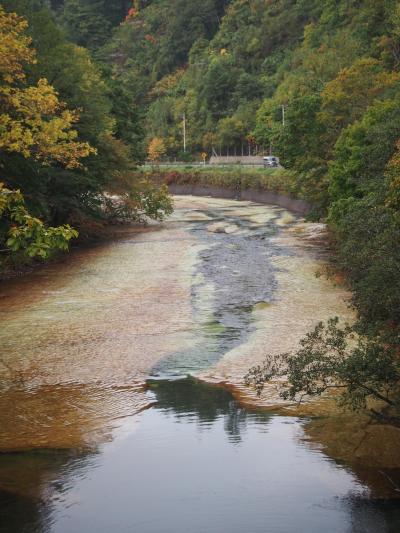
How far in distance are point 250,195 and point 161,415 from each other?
67.3m

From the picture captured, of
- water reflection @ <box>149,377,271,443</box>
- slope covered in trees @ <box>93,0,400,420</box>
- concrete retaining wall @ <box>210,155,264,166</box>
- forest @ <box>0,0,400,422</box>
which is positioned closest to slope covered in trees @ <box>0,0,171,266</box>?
forest @ <box>0,0,400,422</box>

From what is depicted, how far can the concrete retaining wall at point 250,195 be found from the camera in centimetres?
6690

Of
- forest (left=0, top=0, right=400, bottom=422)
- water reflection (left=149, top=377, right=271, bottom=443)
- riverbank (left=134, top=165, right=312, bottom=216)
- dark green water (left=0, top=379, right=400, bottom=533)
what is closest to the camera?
dark green water (left=0, top=379, right=400, bottom=533)

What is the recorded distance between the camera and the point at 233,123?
126 meters

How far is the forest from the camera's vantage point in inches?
777

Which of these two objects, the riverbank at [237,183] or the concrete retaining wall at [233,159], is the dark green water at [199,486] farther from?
the concrete retaining wall at [233,159]

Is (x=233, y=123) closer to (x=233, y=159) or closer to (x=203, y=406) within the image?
(x=233, y=159)

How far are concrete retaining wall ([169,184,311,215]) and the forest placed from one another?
6.71 metres

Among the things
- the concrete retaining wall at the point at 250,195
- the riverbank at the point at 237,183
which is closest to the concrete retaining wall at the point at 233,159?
the riverbank at the point at 237,183

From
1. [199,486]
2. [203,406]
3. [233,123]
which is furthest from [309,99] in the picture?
[233,123]

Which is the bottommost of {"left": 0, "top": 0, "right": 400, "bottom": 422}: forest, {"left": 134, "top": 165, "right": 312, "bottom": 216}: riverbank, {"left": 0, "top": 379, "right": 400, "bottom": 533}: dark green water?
{"left": 0, "top": 379, "right": 400, "bottom": 533}: dark green water

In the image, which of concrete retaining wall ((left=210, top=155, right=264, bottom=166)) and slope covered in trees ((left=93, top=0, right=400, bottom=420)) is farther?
concrete retaining wall ((left=210, top=155, right=264, bottom=166))

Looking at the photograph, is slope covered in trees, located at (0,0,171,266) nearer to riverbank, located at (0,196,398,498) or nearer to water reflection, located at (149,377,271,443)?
riverbank, located at (0,196,398,498)

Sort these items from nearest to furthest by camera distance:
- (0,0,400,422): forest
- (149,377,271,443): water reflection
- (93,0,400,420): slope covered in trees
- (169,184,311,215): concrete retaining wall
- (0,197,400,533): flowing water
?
(0,197,400,533): flowing water
(149,377,271,443): water reflection
(0,0,400,422): forest
(93,0,400,420): slope covered in trees
(169,184,311,215): concrete retaining wall
